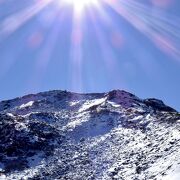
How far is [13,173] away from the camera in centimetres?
4109

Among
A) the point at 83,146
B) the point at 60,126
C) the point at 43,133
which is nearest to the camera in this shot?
the point at 83,146

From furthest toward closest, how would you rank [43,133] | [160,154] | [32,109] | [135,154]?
1. [32,109]
2. [43,133]
3. [135,154]
4. [160,154]

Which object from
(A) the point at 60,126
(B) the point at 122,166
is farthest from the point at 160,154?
(A) the point at 60,126

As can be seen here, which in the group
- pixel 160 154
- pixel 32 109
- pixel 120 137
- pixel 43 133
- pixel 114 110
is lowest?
pixel 160 154

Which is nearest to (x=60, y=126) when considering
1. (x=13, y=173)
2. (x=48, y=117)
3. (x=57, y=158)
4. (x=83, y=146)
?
(x=48, y=117)

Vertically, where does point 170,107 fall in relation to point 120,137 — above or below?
above

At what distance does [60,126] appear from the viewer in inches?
2368

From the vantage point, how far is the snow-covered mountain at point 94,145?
3659 cm

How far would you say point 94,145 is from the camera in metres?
48.1

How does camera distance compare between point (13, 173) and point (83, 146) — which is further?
point (83, 146)

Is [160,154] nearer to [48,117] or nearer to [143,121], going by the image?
[143,121]

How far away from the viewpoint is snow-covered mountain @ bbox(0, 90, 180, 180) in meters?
36.6

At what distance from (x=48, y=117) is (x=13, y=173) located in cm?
2533

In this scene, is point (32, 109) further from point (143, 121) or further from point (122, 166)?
point (122, 166)
